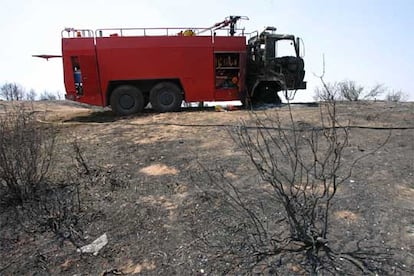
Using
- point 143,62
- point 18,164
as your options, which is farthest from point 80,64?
point 18,164

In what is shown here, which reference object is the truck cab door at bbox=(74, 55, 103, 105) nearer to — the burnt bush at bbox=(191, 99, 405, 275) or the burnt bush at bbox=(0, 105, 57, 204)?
the burnt bush at bbox=(0, 105, 57, 204)

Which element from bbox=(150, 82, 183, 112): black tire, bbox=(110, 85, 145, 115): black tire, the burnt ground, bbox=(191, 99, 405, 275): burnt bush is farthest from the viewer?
bbox=(150, 82, 183, 112): black tire

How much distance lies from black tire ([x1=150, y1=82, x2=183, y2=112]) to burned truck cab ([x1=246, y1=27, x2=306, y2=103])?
2.33 metres

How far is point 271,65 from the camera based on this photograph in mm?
11523

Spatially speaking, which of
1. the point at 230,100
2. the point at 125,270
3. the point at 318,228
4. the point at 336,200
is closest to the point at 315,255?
the point at 318,228

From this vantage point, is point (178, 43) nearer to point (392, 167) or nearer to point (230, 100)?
point (230, 100)

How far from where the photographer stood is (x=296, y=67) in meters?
11.7

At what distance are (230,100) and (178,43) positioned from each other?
2309 mm

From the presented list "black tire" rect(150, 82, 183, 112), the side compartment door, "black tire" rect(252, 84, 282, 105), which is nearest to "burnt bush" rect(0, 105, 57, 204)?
the side compartment door

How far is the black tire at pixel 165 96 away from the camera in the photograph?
10.9 m

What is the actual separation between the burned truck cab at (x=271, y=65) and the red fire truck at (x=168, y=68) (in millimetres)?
31

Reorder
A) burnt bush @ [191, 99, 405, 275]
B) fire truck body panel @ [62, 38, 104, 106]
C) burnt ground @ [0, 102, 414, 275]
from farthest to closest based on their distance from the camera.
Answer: fire truck body panel @ [62, 38, 104, 106] → burnt ground @ [0, 102, 414, 275] → burnt bush @ [191, 99, 405, 275]

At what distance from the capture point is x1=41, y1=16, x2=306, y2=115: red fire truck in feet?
34.4

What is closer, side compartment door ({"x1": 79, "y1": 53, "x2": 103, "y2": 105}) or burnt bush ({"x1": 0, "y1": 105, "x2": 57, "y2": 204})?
burnt bush ({"x1": 0, "y1": 105, "x2": 57, "y2": 204})
